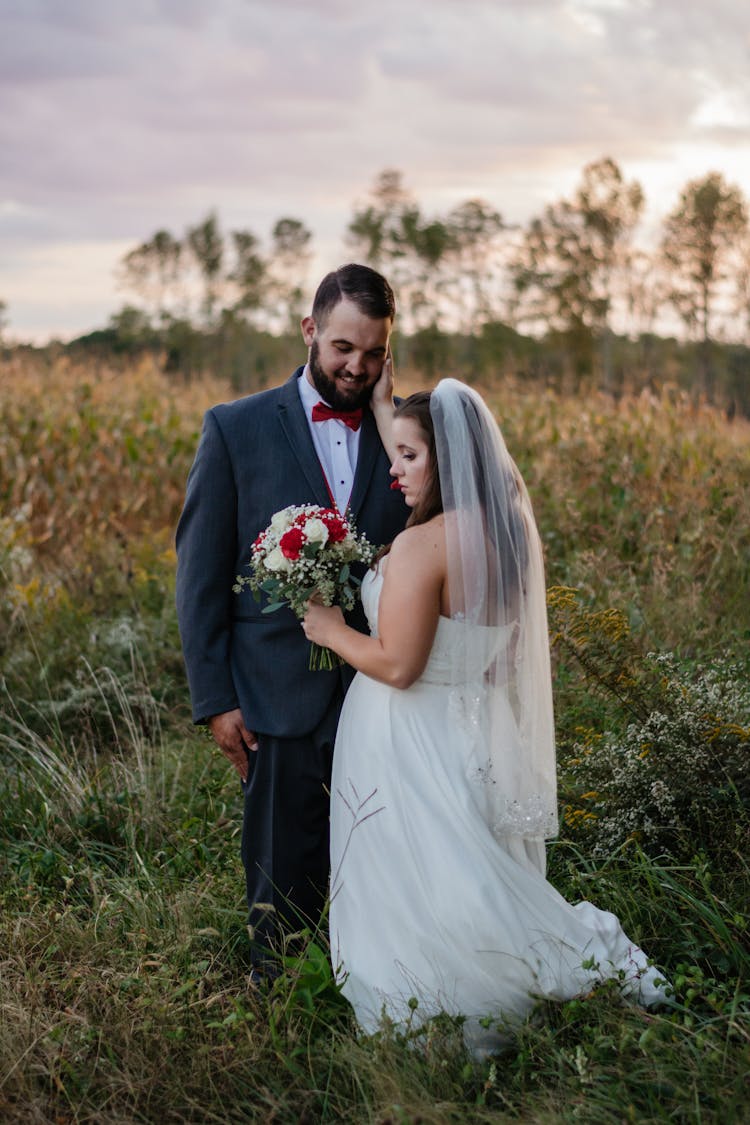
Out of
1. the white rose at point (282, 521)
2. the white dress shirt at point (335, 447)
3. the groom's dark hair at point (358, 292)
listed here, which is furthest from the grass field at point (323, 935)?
the groom's dark hair at point (358, 292)

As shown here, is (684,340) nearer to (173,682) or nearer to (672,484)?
(672,484)

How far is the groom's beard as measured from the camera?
364 centimetres

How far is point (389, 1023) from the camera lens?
3.07m

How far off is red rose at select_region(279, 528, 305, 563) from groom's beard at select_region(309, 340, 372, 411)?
0.64 m

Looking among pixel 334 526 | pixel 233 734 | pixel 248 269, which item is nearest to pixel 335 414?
pixel 334 526

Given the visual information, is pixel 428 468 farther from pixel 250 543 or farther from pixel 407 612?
pixel 250 543

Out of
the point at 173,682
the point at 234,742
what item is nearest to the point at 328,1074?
the point at 234,742

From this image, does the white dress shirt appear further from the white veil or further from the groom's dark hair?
the white veil

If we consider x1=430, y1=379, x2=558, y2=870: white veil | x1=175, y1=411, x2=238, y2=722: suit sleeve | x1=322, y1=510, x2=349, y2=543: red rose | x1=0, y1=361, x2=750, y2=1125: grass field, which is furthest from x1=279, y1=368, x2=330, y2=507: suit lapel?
x1=0, y1=361, x2=750, y2=1125: grass field

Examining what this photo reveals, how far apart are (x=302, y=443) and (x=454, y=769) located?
1230mm

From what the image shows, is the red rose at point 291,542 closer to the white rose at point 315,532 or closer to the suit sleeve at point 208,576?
the white rose at point 315,532

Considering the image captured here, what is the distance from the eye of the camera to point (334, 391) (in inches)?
144

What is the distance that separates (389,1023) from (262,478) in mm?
1788

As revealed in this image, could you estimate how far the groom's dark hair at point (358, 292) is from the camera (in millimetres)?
3488
